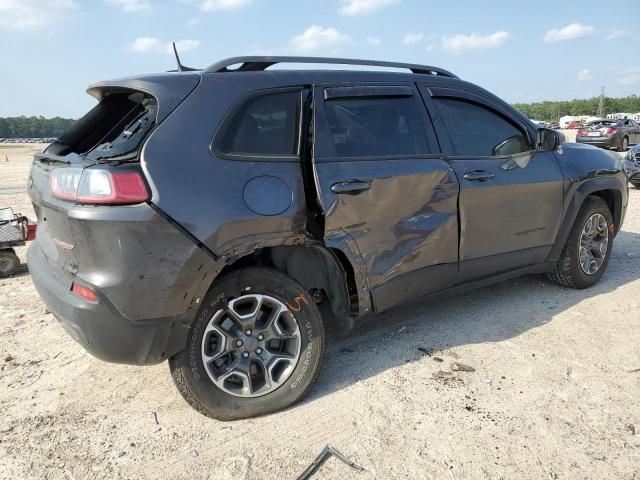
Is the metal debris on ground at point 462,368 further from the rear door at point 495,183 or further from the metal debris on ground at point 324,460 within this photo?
the metal debris on ground at point 324,460

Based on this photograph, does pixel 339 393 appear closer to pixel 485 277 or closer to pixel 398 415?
pixel 398 415

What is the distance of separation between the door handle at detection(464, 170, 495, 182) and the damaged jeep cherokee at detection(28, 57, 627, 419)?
0.01 m

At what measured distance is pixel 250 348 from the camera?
9.11 ft

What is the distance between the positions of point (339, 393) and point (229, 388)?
0.66m

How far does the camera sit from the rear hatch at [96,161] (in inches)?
92.3

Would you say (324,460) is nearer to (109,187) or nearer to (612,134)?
(109,187)

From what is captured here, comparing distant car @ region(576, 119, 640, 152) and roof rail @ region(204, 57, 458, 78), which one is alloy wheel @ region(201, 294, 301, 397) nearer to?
roof rail @ region(204, 57, 458, 78)

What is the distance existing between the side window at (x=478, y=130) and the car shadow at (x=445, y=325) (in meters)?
1.10

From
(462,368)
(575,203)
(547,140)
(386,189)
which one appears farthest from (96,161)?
(575,203)

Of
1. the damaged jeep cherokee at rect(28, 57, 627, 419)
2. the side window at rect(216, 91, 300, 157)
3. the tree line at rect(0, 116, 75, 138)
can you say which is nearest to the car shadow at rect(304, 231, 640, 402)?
the damaged jeep cherokee at rect(28, 57, 627, 419)

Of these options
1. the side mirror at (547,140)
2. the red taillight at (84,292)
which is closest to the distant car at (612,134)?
the side mirror at (547,140)

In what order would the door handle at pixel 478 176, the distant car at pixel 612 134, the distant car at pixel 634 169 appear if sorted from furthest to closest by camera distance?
the distant car at pixel 612 134
the distant car at pixel 634 169
the door handle at pixel 478 176

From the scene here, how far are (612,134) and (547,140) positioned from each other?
20480mm

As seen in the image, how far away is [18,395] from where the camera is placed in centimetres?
300
